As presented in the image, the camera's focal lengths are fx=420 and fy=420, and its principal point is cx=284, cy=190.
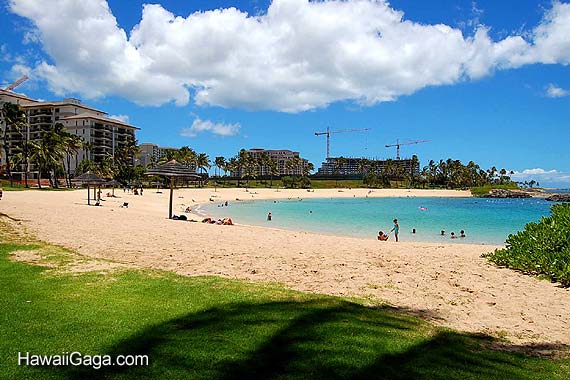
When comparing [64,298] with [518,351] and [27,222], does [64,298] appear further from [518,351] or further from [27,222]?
[27,222]

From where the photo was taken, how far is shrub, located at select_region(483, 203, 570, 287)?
1052 centimetres

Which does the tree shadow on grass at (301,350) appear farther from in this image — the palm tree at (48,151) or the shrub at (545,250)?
the palm tree at (48,151)

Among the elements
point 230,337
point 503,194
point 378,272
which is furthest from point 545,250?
point 503,194

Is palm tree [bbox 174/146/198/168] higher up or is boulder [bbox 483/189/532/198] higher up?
palm tree [bbox 174/146/198/168]

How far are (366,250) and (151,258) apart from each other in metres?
6.99

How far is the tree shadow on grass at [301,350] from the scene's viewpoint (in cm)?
419

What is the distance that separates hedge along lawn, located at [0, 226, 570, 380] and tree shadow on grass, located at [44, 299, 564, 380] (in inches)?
0.5

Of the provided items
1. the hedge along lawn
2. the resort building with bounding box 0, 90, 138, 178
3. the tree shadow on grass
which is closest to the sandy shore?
the hedge along lawn

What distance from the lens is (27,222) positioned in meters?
17.0

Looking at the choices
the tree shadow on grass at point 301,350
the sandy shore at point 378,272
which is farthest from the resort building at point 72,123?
Result: the tree shadow on grass at point 301,350

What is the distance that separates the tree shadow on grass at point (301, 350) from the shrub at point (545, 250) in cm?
599

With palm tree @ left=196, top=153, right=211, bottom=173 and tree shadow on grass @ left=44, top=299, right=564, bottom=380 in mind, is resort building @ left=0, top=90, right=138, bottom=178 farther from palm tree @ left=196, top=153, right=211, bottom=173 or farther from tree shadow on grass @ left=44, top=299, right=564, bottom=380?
tree shadow on grass @ left=44, top=299, right=564, bottom=380

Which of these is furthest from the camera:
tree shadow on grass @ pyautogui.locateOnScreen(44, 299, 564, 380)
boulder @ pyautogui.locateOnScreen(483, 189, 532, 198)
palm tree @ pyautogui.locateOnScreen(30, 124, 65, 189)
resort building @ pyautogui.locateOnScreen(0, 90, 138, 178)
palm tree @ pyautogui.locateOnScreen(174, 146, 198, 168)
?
boulder @ pyautogui.locateOnScreen(483, 189, 532, 198)

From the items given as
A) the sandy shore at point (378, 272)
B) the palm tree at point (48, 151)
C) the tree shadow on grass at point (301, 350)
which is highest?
the palm tree at point (48, 151)
